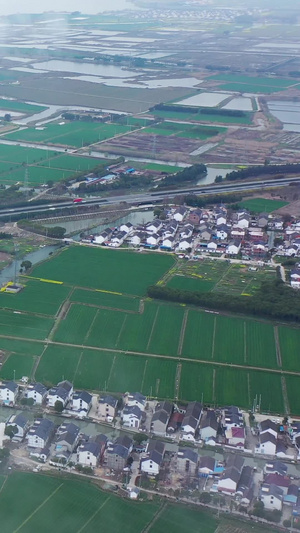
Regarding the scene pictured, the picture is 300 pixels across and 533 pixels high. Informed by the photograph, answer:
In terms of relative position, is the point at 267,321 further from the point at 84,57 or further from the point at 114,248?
the point at 84,57

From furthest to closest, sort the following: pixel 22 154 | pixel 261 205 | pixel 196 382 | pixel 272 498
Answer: pixel 22 154 → pixel 261 205 → pixel 196 382 → pixel 272 498

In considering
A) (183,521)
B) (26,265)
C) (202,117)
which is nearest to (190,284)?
(26,265)

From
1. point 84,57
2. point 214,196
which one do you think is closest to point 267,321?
point 214,196

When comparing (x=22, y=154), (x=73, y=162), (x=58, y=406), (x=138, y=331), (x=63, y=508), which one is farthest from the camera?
(x=22, y=154)

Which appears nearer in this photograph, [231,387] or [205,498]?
[205,498]

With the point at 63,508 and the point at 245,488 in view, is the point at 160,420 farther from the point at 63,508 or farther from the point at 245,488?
the point at 63,508

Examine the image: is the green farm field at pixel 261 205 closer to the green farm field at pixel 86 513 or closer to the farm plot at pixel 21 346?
the farm plot at pixel 21 346

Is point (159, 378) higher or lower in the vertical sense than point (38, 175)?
lower

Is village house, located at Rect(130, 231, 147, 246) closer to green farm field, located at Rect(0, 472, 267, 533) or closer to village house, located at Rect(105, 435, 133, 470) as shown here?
village house, located at Rect(105, 435, 133, 470)

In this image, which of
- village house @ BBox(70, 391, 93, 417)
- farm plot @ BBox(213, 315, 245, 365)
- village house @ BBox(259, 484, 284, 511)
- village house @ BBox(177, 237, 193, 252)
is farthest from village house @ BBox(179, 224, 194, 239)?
village house @ BBox(259, 484, 284, 511)
